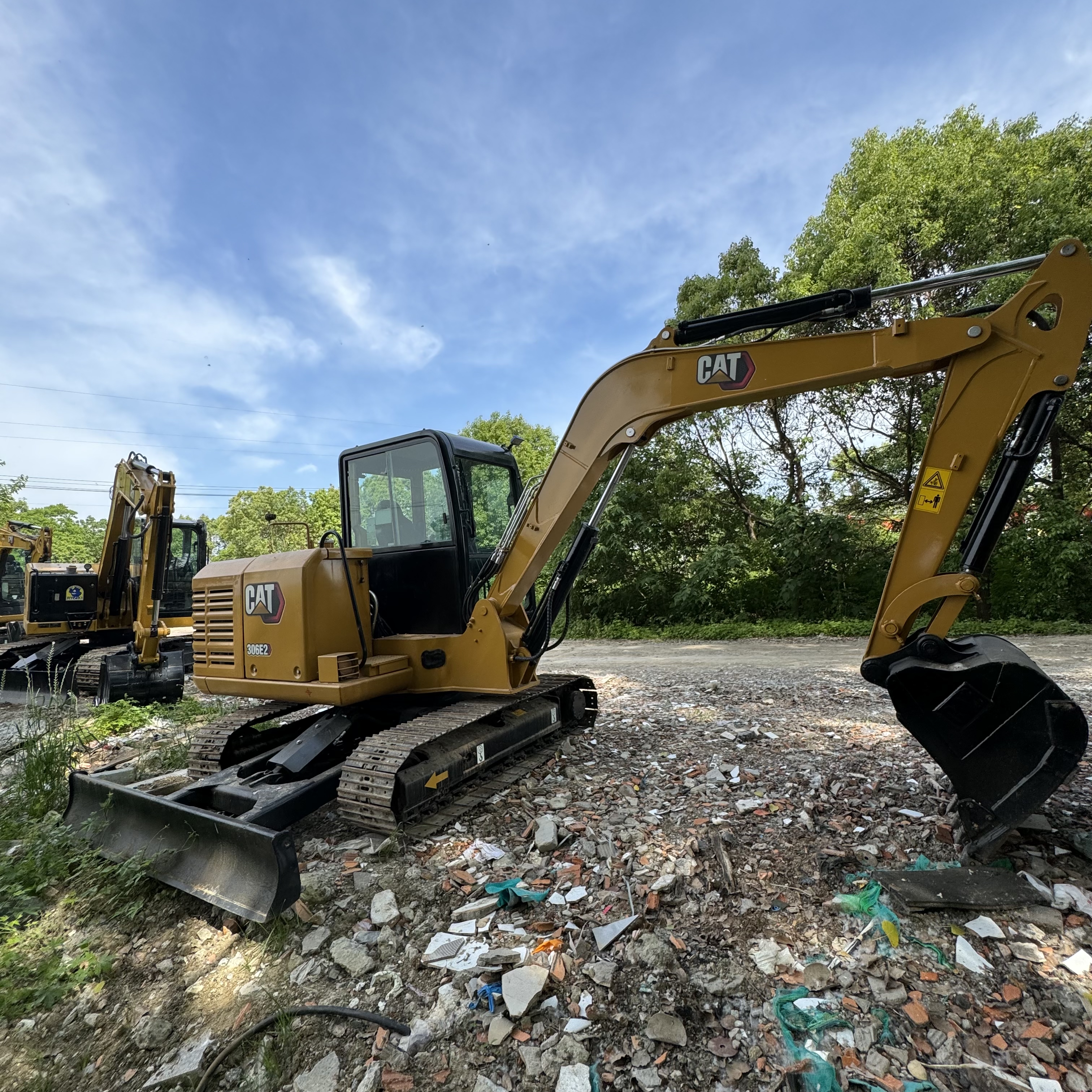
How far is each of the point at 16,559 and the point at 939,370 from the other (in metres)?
16.8

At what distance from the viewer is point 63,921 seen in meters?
3.14

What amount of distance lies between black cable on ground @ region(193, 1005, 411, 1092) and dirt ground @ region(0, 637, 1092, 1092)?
3 centimetres

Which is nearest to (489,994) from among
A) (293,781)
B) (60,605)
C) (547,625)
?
(293,781)

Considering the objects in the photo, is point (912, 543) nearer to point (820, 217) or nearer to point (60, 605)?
point (60, 605)

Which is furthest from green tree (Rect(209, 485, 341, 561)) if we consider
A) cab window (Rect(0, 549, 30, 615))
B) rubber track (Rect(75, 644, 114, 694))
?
rubber track (Rect(75, 644, 114, 694))

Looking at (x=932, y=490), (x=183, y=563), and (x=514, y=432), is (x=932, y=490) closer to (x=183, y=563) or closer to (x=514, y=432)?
(x=183, y=563)

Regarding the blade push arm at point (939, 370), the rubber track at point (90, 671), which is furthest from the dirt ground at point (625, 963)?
the rubber track at point (90, 671)

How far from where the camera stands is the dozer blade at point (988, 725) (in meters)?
2.90

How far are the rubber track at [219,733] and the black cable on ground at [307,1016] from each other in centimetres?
243

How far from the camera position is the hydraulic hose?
4508 mm

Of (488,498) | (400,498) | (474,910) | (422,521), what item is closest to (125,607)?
(400,498)

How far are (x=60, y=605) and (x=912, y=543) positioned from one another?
1148 cm

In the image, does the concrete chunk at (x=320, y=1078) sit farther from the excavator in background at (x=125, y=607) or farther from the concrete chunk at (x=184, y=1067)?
the excavator in background at (x=125, y=607)

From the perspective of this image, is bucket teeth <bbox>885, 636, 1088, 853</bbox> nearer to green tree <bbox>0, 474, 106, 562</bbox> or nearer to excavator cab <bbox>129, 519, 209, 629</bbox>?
excavator cab <bbox>129, 519, 209, 629</bbox>
